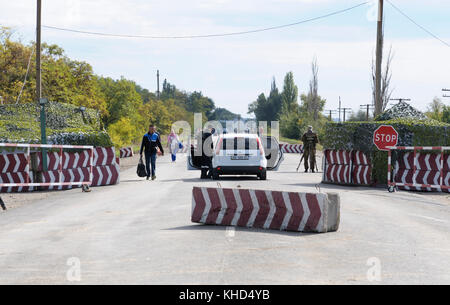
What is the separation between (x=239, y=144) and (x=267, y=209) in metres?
12.2

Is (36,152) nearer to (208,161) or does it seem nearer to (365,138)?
(208,161)

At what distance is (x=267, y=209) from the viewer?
37.1ft

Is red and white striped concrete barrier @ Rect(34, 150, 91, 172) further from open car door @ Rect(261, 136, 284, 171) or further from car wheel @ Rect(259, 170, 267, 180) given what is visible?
open car door @ Rect(261, 136, 284, 171)

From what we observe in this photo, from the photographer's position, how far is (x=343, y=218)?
12.9m

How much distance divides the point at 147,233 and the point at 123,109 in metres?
58.6

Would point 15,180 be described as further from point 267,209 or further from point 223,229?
point 267,209

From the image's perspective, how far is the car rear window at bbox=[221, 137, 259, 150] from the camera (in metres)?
23.5

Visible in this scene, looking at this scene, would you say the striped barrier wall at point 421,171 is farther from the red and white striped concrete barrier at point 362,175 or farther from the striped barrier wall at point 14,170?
the striped barrier wall at point 14,170

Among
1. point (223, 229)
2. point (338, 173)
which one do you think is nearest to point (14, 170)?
point (338, 173)

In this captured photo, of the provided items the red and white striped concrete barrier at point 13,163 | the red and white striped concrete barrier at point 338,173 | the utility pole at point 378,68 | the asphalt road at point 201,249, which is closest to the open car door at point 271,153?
the red and white striped concrete barrier at point 338,173

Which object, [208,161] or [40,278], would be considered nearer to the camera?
[40,278]

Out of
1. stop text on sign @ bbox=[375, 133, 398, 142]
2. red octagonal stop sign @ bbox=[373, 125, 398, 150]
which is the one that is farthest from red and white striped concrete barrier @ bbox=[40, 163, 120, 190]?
stop text on sign @ bbox=[375, 133, 398, 142]

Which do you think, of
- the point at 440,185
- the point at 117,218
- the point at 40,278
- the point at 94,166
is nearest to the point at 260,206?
the point at 117,218

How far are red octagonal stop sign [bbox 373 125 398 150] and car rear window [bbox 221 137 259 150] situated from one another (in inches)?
160
